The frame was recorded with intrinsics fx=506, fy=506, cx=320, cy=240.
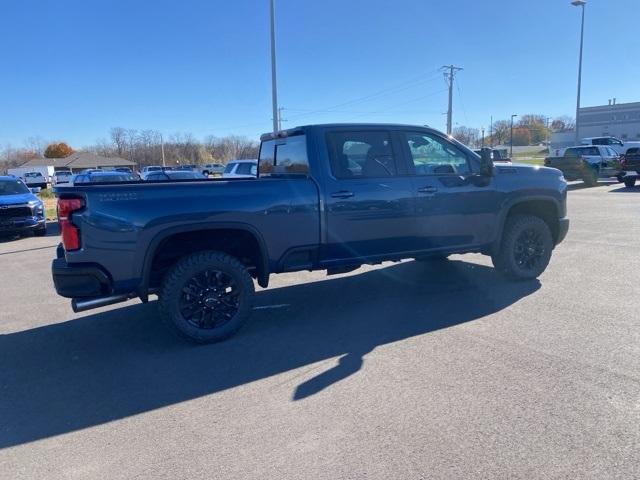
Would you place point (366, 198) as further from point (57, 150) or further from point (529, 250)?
point (57, 150)

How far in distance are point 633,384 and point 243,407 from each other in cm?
285

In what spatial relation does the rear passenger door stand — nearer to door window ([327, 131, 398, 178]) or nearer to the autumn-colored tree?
door window ([327, 131, 398, 178])

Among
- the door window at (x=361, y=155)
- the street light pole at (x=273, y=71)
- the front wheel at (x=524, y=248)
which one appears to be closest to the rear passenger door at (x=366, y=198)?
the door window at (x=361, y=155)

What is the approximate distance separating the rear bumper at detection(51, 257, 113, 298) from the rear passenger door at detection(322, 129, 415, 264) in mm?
2186

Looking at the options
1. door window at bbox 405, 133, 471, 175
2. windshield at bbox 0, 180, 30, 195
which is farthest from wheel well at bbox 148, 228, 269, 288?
windshield at bbox 0, 180, 30, 195

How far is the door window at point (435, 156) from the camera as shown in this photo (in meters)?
5.84

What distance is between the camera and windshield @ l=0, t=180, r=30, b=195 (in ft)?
45.2

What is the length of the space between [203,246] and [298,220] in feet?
3.29

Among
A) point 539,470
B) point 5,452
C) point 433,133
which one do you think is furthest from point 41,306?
point 539,470

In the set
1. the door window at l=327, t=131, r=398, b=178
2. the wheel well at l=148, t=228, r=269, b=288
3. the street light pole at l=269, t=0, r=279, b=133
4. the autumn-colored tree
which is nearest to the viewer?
the wheel well at l=148, t=228, r=269, b=288

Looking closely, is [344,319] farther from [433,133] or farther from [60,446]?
[60,446]

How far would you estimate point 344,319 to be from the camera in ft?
18.0

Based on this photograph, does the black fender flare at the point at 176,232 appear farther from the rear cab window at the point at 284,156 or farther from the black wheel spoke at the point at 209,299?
the rear cab window at the point at 284,156

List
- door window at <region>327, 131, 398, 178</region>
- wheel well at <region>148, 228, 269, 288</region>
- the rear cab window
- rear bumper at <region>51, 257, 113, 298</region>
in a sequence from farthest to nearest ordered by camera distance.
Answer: the rear cab window < door window at <region>327, 131, 398, 178</region> < wheel well at <region>148, 228, 269, 288</region> < rear bumper at <region>51, 257, 113, 298</region>
